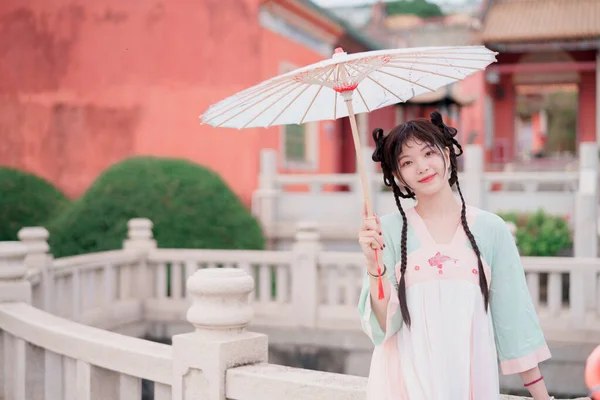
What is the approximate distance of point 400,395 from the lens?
241cm

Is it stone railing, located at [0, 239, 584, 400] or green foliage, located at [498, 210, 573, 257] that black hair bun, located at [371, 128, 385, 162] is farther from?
green foliage, located at [498, 210, 573, 257]

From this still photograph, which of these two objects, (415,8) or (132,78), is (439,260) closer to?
(132,78)

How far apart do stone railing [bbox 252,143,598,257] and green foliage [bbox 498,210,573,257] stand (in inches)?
6.8

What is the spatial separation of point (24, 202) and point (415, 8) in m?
22.9

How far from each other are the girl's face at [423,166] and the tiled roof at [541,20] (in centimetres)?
1438

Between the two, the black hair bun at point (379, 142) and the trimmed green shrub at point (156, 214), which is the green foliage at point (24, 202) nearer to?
the trimmed green shrub at point (156, 214)

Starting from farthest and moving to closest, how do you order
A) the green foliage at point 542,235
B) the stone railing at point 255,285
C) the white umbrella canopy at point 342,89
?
the green foliage at point 542,235 < the stone railing at point 255,285 < the white umbrella canopy at point 342,89

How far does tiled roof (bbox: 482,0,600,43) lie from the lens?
52.2ft

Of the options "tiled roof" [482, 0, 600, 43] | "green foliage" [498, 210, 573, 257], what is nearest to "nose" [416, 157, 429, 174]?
"green foliage" [498, 210, 573, 257]

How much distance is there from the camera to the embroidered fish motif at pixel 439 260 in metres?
2.41

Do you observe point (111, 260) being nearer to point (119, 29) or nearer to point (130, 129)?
point (130, 129)

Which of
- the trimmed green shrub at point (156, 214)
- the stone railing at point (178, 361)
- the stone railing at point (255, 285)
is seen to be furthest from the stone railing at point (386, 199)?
the stone railing at point (178, 361)

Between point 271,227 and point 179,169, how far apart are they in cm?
147

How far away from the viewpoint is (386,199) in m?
10.4
